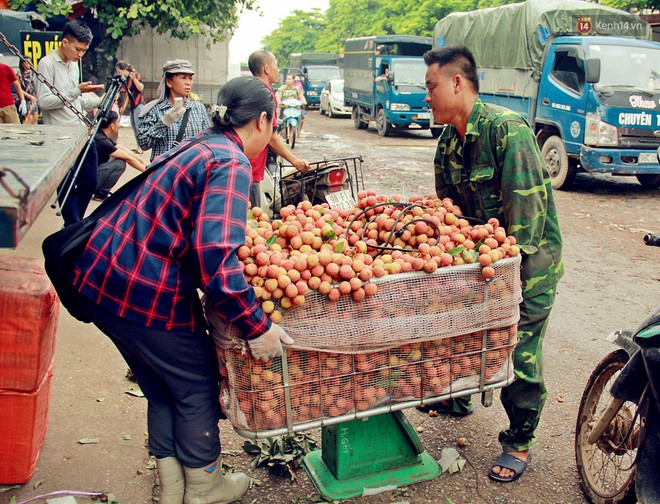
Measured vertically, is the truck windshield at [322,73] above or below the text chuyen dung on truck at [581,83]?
above

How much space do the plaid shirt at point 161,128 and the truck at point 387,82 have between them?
41.4 feet

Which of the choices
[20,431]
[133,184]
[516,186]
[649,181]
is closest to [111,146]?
[20,431]

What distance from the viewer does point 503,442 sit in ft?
10.8

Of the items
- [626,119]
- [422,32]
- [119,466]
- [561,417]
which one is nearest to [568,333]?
[561,417]

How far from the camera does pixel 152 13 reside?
54.9 feet

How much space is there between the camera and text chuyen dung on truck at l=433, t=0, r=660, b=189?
9992 millimetres

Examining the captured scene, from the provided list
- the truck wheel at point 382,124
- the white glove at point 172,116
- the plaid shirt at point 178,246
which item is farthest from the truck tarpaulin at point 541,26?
the plaid shirt at point 178,246

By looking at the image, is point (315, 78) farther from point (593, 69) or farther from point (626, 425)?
point (626, 425)

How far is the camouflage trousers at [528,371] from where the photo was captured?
120 inches

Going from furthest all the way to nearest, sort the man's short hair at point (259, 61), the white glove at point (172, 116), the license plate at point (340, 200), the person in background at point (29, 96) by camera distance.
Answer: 1. the person in background at point (29, 96)
2. the man's short hair at point (259, 61)
3. the license plate at point (340, 200)
4. the white glove at point (172, 116)

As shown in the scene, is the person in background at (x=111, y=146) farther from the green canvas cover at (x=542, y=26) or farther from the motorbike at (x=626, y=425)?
the green canvas cover at (x=542, y=26)

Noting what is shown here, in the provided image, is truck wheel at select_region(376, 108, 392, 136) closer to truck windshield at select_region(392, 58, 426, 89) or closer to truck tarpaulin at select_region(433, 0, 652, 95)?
truck windshield at select_region(392, 58, 426, 89)

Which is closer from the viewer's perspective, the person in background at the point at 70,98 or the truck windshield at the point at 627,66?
the person in background at the point at 70,98

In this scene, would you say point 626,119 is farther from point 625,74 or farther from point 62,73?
point 62,73
